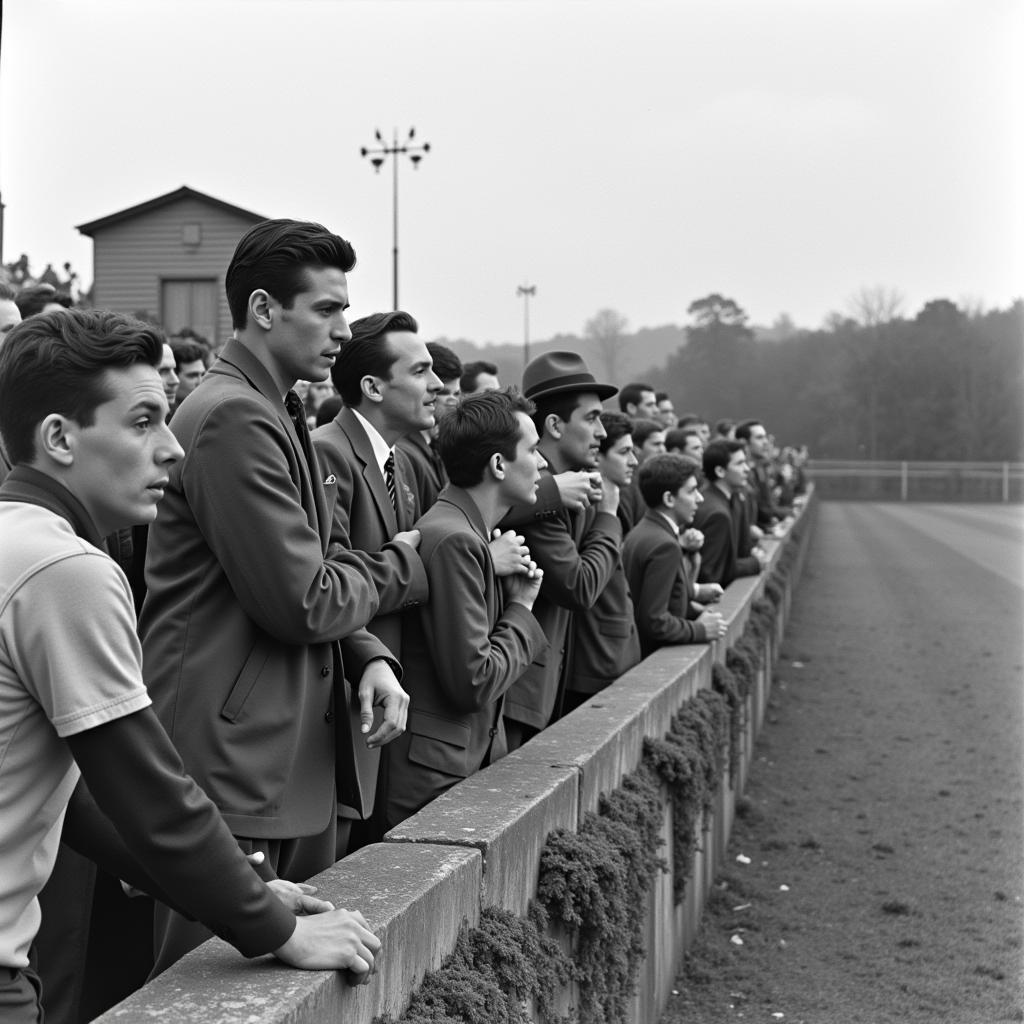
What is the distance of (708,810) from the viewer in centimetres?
755

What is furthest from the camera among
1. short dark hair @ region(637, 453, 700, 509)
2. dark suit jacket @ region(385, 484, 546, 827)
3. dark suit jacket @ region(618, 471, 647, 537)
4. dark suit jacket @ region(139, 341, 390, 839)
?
dark suit jacket @ region(618, 471, 647, 537)

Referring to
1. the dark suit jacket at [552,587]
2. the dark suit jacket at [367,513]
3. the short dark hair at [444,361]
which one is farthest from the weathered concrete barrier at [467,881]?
the short dark hair at [444,361]

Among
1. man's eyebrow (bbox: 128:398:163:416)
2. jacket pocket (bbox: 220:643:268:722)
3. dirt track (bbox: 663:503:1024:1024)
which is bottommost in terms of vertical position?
dirt track (bbox: 663:503:1024:1024)

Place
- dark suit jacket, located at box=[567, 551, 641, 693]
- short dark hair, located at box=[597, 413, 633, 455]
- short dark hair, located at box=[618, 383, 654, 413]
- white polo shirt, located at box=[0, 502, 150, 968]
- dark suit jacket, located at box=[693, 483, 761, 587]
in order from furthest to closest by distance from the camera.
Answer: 1. short dark hair, located at box=[618, 383, 654, 413]
2. dark suit jacket, located at box=[693, 483, 761, 587]
3. short dark hair, located at box=[597, 413, 633, 455]
4. dark suit jacket, located at box=[567, 551, 641, 693]
5. white polo shirt, located at box=[0, 502, 150, 968]

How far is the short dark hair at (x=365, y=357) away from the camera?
16.3ft

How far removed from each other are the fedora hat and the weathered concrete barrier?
4.38 feet

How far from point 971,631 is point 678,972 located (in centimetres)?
1503

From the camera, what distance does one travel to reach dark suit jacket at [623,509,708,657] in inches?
316

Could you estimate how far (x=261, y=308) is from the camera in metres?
3.69

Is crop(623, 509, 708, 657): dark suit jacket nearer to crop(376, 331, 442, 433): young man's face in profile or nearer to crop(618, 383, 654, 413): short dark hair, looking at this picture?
crop(376, 331, 442, 433): young man's face in profile

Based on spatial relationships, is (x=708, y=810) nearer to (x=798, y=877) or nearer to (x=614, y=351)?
(x=798, y=877)

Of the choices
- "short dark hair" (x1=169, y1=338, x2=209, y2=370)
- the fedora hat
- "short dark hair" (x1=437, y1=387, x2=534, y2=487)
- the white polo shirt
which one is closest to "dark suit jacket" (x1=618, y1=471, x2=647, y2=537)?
the fedora hat

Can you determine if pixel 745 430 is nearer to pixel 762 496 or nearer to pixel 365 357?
pixel 762 496

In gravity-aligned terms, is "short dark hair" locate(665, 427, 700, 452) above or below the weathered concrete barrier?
above
